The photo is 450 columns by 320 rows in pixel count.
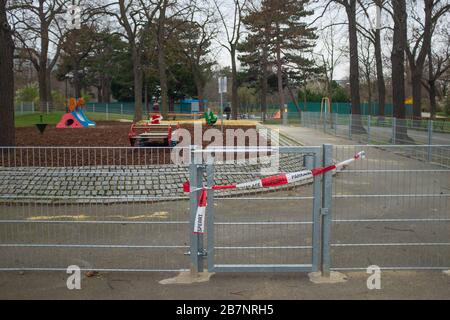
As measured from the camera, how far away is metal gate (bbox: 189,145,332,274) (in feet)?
17.7

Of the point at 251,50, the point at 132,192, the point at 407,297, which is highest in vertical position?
the point at 251,50

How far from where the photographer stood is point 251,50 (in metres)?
56.0

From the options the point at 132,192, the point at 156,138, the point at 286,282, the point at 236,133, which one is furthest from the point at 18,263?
the point at 236,133

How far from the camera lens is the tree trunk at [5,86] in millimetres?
14711

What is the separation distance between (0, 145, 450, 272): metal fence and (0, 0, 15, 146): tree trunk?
787 centimetres

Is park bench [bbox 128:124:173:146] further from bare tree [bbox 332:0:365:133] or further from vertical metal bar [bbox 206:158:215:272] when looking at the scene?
bare tree [bbox 332:0:365:133]

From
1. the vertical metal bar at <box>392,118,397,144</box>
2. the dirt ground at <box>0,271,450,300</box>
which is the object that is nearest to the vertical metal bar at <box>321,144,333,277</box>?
the dirt ground at <box>0,271,450,300</box>

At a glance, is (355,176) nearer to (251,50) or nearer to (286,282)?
(286,282)

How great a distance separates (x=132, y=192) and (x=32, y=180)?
1330mm

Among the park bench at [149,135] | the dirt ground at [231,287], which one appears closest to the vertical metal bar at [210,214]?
the dirt ground at [231,287]

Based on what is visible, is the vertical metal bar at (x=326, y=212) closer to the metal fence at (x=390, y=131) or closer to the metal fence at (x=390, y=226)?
the metal fence at (x=390, y=226)

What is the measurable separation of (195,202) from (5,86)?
1191cm

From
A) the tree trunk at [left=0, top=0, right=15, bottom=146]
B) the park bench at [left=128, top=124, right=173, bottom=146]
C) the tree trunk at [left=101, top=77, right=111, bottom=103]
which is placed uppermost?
the tree trunk at [left=101, top=77, right=111, bottom=103]

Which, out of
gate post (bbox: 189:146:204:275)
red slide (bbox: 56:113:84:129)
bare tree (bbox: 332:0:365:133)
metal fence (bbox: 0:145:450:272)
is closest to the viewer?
gate post (bbox: 189:146:204:275)
